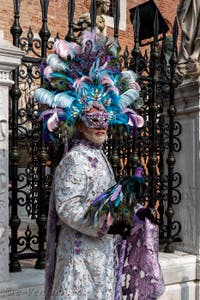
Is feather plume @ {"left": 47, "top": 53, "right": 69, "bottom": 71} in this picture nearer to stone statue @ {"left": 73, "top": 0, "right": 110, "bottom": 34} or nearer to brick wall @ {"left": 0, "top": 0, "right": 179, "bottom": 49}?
stone statue @ {"left": 73, "top": 0, "right": 110, "bottom": 34}

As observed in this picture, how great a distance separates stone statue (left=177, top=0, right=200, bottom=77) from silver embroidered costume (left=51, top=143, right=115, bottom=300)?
2.58 metres

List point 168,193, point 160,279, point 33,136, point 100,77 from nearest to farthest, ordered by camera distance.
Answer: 1. point 100,77
2. point 160,279
3. point 33,136
4. point 168,193

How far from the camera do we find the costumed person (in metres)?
2.54

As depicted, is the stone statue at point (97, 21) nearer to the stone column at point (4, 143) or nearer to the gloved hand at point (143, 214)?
the stone column at point (4, 143)

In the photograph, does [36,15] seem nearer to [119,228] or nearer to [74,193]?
[74,193]

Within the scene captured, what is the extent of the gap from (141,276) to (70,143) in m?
1.01

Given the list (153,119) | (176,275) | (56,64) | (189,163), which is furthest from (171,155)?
(56,64)

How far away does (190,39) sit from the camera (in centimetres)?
504

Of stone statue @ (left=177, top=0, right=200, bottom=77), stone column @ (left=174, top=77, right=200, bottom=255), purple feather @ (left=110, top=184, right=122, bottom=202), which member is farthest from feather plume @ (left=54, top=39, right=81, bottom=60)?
stone statue @ (left=177, top=0, right=200, bottom=77)

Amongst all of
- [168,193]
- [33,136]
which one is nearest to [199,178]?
[168,193]

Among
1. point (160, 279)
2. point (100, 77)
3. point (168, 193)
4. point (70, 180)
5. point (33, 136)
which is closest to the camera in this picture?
point (70, 180)

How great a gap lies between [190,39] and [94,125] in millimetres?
2750

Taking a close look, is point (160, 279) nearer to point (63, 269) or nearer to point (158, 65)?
point (63, 269)

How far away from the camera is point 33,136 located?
4.55 meters
